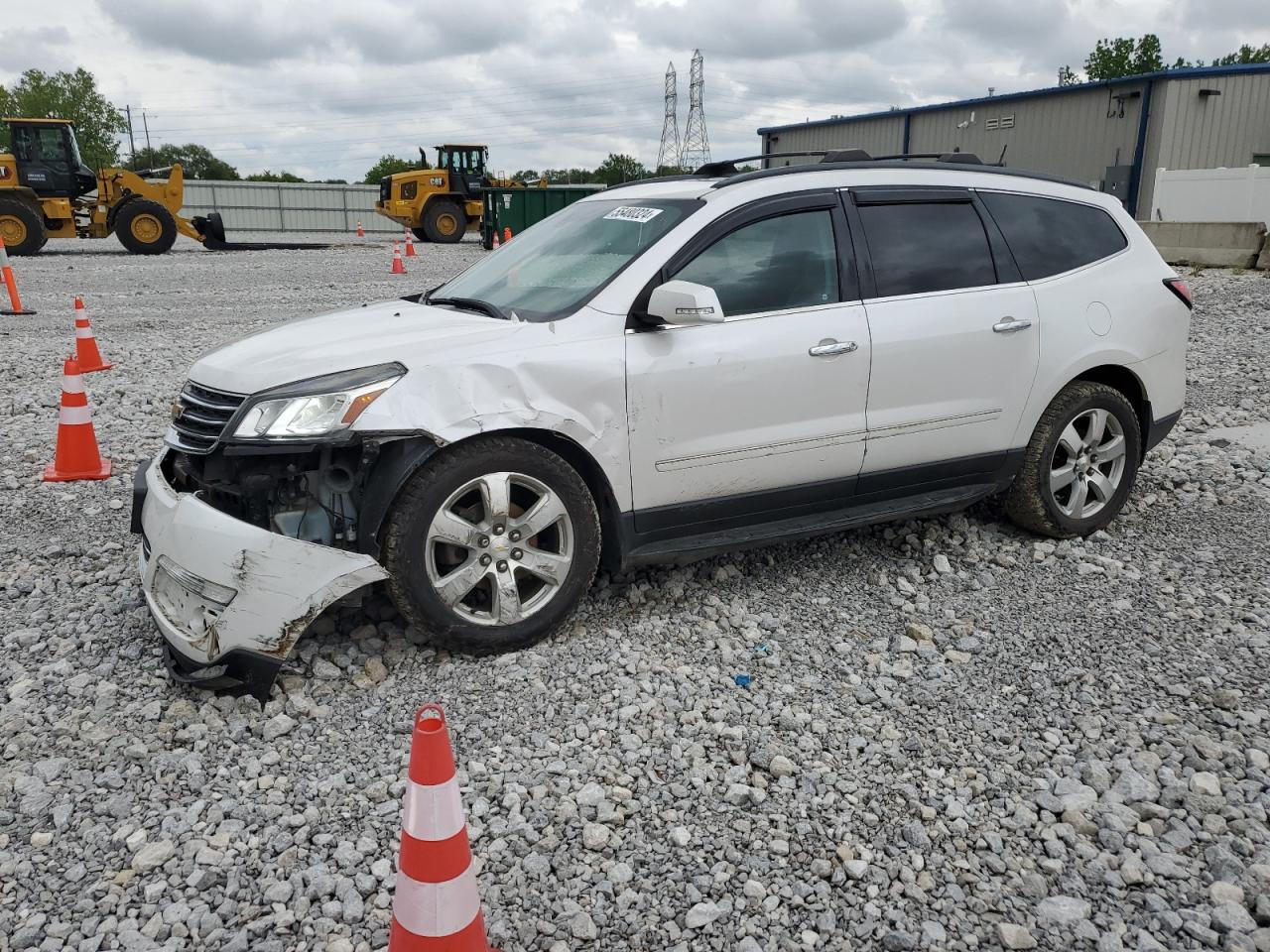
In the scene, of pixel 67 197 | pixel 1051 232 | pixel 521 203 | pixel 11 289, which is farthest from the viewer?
pixel 521 203

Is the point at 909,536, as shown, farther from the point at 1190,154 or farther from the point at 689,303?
the point at 1190,154

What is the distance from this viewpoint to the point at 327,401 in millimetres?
3520

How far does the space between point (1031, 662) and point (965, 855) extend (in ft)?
4.26

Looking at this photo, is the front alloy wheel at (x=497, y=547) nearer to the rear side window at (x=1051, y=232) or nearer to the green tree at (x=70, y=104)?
the rear side window at (x=1051, y=232)

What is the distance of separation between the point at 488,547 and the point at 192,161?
105 meters

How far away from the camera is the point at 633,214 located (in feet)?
14.6

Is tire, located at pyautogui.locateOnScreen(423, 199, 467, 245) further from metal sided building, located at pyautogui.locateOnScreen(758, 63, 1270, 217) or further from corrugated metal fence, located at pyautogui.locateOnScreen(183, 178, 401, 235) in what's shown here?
corrugated metal fence, located at pyautogui.locateOnScreen(183, 178, 401, 235)

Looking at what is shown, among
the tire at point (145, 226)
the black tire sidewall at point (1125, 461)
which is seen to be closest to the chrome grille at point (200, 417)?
the black tire sidewall at point (1125, 461)

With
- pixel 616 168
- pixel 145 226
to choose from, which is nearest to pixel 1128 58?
pixel 616 168

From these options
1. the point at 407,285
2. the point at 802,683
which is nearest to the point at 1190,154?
the point at 407,285

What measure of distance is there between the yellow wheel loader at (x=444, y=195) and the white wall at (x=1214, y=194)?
691 inches

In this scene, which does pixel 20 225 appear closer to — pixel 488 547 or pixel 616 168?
pixel 488 547

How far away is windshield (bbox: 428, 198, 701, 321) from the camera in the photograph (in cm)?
411

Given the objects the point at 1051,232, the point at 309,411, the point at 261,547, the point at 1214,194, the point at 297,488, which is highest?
the point at 1214,194
